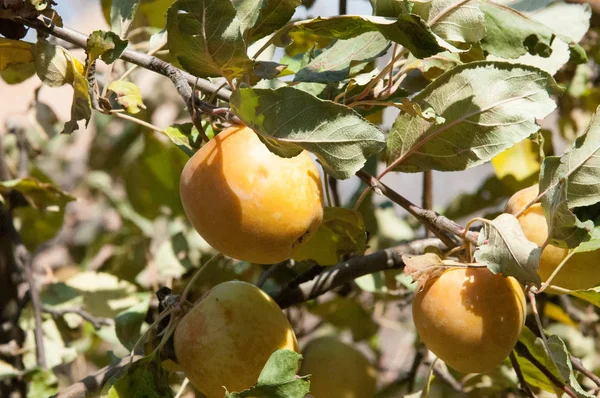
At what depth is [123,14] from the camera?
0.88 m

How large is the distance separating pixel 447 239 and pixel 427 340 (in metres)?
0.12

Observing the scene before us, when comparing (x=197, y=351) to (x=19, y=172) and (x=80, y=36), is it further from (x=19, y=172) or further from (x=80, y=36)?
(x=19, y=172)

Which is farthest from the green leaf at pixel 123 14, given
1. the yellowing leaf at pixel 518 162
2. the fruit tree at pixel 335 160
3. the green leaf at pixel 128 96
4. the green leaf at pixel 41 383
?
the yellowing leaf at pixel 518 162

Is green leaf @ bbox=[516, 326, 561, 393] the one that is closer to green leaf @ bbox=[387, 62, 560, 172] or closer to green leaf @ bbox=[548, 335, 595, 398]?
green leaf @ bbox=[548, 335, 595, 398]

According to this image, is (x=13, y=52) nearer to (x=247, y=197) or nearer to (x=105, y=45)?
(x=105, y=45)

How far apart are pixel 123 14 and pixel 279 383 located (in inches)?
18.6

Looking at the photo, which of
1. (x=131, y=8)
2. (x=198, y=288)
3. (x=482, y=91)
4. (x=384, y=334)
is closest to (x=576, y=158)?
(x=482, y=91)

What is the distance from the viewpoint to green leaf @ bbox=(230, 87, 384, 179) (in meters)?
0.62

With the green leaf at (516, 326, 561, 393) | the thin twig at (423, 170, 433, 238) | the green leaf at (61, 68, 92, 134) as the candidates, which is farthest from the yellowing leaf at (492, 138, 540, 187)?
the green leaf at (61, 68, 92, 134)

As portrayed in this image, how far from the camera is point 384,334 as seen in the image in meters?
2.71

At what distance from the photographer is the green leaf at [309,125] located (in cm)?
62

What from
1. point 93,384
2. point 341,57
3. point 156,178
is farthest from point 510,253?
point 156,178

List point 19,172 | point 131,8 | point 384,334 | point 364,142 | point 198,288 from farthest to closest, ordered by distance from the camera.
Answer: point 384,334 < point 19,172 < point 198,288 < point 131,8 < point 364,142

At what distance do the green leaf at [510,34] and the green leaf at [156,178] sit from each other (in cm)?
81
